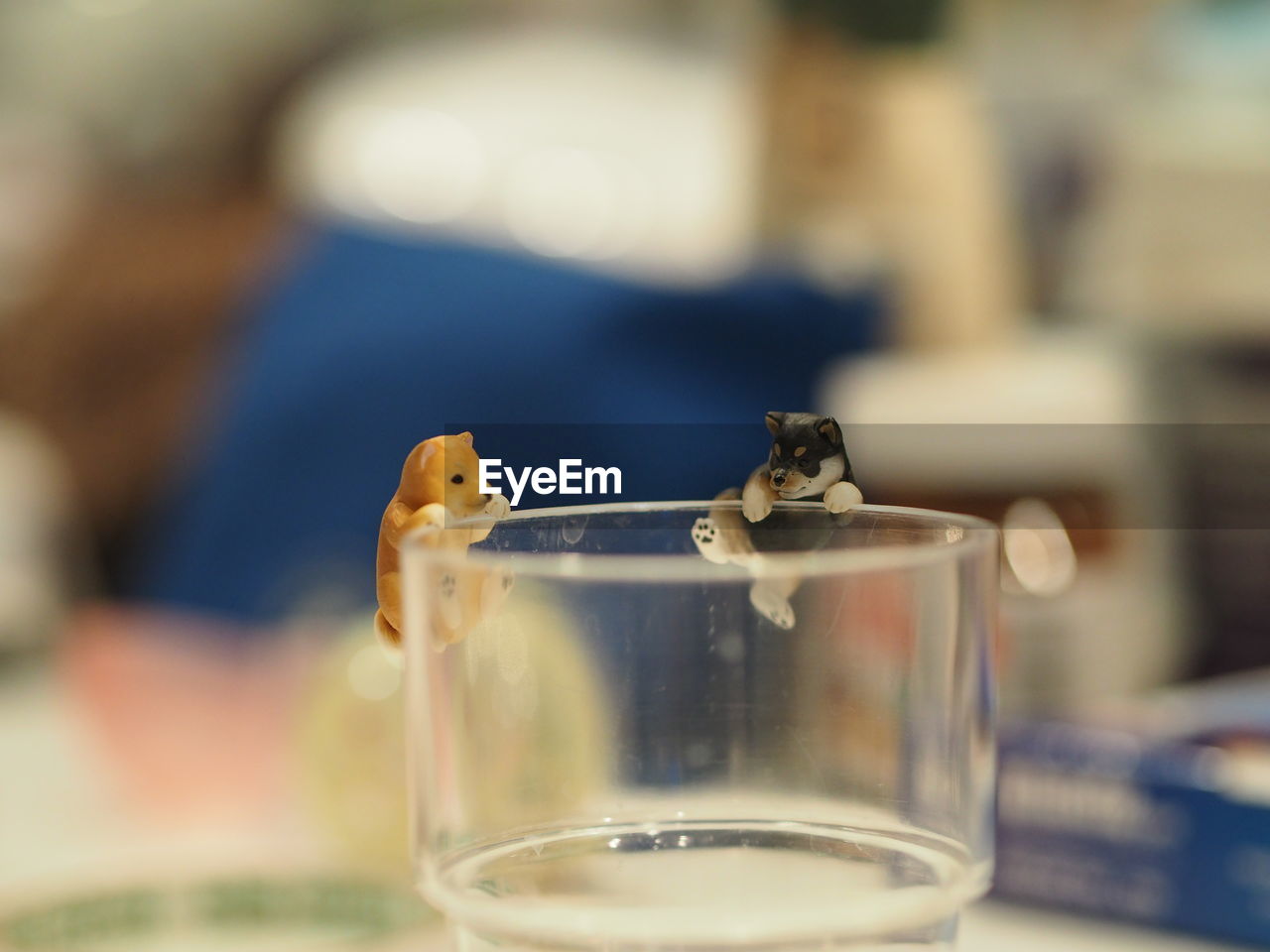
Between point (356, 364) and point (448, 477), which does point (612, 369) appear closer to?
point (356, 364)

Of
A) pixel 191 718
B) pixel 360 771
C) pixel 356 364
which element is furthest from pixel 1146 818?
pixel 356 364

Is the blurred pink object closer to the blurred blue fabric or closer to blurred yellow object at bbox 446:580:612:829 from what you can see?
the blurred blue fabric

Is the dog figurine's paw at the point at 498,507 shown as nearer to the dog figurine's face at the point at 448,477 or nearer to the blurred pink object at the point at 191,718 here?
the dog figurine's face at the point at 448,477

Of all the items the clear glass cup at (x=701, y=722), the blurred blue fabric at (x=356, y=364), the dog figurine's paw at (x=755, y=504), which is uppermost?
the blurred blue fabric at (x=356, y=364)

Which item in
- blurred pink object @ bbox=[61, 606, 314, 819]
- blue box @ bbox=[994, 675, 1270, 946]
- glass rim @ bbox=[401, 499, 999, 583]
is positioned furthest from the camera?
blurred pink object @ bbox=[61, 606, 314, 819]

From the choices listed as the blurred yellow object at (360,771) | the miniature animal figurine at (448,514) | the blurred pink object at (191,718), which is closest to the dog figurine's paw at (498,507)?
the miniature animal figurine at (448,514)

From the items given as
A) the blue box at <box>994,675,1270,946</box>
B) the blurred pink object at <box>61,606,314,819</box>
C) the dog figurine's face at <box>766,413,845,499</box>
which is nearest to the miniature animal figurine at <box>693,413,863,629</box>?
the dog figurine's face at <box>766,413,845,499</box>

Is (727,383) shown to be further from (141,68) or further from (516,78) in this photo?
(141,68)

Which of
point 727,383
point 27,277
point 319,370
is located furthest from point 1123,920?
point 27,277
